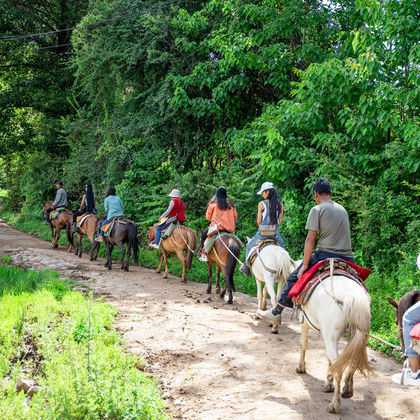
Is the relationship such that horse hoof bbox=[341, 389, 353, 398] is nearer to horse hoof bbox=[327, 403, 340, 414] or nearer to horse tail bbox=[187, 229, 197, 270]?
horse hoof bbox=[327, 403, 340, 414]

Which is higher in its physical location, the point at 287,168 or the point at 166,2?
the point at 166,2

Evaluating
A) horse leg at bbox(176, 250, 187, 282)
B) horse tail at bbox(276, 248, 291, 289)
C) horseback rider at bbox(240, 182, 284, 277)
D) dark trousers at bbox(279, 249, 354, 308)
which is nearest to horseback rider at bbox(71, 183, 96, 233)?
horse leg at bbox(176, 250, 187, 282)

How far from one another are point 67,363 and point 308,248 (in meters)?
3.22

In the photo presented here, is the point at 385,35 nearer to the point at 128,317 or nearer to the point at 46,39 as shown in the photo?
the point at 128,317

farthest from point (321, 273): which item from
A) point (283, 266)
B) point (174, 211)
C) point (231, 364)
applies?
point (174, 211)

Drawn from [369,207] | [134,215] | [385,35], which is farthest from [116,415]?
[134,215]

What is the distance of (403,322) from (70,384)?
131 inches

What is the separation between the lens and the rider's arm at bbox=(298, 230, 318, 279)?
4910 mm

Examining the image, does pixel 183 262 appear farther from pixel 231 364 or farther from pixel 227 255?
pixel 231 364

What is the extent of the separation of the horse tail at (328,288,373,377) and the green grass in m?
1.89

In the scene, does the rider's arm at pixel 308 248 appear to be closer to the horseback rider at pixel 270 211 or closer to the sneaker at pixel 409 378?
the sneaker at pixel 409 378

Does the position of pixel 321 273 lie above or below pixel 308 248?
below

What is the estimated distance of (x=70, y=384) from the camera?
415 cm

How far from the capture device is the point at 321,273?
15.8 feet
